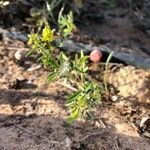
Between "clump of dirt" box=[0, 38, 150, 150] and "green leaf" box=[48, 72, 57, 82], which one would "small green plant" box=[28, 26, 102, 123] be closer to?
"green leaf" box=[48, 72, 57, 82]

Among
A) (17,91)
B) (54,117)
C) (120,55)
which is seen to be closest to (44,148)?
(54,117)

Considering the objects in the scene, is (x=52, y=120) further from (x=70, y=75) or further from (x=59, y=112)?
(x=70, y=75)

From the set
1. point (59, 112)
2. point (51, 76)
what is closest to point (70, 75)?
point (51, 76)

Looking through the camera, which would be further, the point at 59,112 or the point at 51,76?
the point at 59,112

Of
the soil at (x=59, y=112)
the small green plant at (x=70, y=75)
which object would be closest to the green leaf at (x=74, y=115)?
the small green plant at (x=70, y=75)

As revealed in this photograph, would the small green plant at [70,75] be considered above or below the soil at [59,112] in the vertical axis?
above

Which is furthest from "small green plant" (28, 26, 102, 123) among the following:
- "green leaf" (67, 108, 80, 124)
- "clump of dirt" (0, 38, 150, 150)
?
"clump of dirt" (0, 38, 150, 150)

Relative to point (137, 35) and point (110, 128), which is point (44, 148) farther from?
point (137, 35)

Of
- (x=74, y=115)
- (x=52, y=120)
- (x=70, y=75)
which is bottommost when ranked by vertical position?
(x=52, y=120)

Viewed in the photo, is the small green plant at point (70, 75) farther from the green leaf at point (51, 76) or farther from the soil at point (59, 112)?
the soil at point (59, 112)
